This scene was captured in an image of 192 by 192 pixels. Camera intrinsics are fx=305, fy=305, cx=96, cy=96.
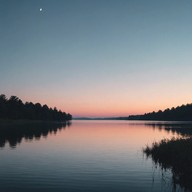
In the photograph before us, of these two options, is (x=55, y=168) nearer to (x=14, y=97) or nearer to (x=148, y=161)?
(x=148, y=161)

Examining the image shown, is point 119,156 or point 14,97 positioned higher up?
point 14,97

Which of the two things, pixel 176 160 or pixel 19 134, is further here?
pixel 19 134

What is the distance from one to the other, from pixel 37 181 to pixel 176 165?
13547 mm

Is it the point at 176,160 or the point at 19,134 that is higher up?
the point at 19,134

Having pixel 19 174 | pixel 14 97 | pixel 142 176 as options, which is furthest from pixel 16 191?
pixel 14 97

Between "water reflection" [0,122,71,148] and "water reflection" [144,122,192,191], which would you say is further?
"water reflection" [0,122,71,148]

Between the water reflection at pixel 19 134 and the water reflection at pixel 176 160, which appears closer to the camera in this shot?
the water reflection at pixel 176 160

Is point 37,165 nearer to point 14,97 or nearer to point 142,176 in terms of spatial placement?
point 142,176

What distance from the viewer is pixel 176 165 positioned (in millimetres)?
29984

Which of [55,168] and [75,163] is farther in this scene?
[75,163]

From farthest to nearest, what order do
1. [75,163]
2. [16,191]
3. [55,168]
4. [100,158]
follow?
[100,158] < [75,163] < [55,168] < [16,191]

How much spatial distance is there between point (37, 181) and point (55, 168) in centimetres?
644

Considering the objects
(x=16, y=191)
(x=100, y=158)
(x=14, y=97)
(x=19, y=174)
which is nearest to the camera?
(x=16, y=191)

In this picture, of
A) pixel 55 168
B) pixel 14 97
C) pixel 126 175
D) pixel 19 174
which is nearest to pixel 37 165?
pixel 55 168
